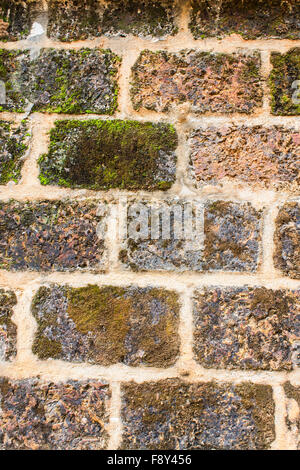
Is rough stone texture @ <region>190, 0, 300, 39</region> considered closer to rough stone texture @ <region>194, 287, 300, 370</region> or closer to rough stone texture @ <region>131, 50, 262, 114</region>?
rough stone texture @ <region>131, 50, 262, 114</region>

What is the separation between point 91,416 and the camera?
1.03 meters

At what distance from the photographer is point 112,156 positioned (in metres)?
1.06

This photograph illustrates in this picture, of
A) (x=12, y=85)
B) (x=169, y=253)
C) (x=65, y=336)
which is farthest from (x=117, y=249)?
(x=12, y=85)

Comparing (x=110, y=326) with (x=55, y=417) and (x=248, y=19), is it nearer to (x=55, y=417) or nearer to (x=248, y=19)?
(x=55, y=417)

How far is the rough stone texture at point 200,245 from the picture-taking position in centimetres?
105

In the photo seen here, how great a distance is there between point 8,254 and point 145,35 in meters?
0.76

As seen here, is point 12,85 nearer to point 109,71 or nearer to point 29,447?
point 109,71

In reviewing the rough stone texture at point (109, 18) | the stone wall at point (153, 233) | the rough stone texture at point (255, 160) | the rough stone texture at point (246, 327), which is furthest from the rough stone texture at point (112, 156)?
the rough stone texture at point (246, 327)

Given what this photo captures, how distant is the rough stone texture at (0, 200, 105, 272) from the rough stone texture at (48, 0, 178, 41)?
0.52 meters

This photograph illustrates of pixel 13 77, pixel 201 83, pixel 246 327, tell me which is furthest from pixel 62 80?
pixel 246 327

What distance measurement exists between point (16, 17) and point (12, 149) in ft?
1.33

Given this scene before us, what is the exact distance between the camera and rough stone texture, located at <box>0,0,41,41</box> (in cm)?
112

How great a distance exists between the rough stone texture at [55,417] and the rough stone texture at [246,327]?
33cm

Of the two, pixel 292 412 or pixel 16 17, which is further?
pixel 16 17
